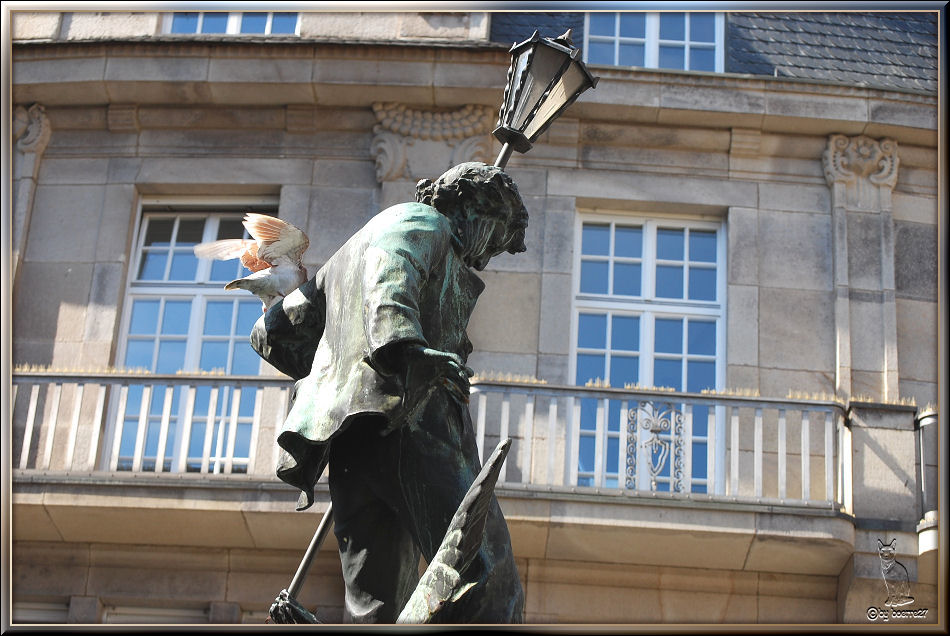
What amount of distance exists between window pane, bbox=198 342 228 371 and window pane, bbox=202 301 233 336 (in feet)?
0.33

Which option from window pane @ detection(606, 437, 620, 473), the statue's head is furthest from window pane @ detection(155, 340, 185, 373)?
the statue's head

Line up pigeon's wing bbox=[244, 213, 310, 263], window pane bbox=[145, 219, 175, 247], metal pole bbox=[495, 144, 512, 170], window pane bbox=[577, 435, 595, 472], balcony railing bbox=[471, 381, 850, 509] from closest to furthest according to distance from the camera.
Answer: metal pole bbox=[495, 144, 512, 170], pigeon's wing bbox=[244, 213, 310, 263], balcony railing bbox=[471, 381, 850, 509], window pane bbox=[577, 435, 595, 472], window pane bbox=[145, 219, 175, 247]

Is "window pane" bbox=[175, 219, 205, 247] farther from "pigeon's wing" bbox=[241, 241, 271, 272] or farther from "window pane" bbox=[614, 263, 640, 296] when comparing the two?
"pigeon's wing" bbox=[241, 241, 271, 272]

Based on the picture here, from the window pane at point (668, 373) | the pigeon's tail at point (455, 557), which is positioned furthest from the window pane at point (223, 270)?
the pigeon's tail at point (455, 557)

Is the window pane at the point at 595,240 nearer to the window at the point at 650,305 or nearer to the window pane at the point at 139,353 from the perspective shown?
the window at the point at 650,305

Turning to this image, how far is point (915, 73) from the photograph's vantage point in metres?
16.3

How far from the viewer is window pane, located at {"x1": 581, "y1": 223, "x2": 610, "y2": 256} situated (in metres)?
15.6

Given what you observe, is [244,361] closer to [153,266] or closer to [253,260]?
[153,266]

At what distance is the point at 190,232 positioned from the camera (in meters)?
16.0

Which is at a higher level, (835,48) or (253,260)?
(835,48)

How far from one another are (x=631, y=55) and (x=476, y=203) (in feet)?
35.7

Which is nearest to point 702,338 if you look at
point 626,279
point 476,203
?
point 626,279

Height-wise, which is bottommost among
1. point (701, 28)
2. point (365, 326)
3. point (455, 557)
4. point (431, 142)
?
point (455, 557)

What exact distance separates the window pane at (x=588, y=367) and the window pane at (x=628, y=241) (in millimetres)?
1018
